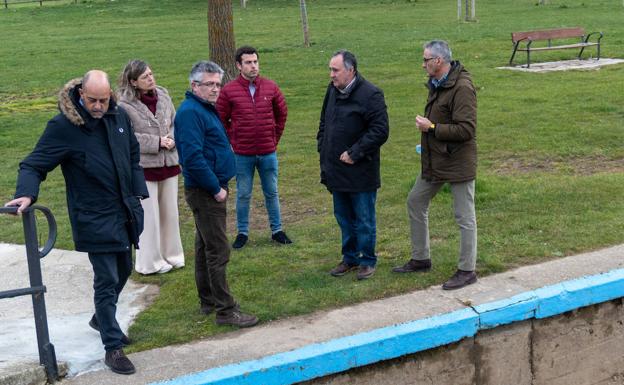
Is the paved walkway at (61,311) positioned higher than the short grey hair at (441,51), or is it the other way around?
the short grey hair at (441,51)

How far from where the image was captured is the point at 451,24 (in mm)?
26984

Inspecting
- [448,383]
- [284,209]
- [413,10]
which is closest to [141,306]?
[448,383]

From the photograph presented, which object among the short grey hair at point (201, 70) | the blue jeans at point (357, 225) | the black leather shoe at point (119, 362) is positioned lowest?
the black leather shoe at point (119, 362)

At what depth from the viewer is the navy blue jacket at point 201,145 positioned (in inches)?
211

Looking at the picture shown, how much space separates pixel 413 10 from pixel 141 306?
29.0 metres

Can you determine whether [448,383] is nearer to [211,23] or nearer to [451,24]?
[211,23]

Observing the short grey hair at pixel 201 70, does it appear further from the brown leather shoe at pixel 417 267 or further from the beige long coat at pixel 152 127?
the brown leather shoe at pixel 417 267

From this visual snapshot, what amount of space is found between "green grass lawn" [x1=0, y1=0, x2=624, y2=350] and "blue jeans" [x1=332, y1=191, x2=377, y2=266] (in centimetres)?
25

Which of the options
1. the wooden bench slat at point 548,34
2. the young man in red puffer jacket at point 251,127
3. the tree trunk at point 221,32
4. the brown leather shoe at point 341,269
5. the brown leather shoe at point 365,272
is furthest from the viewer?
the wooden bench slat at point 548,34

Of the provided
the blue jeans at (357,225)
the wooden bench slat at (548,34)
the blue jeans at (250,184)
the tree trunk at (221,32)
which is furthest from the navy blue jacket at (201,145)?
the wooden bench slat at (548,34)

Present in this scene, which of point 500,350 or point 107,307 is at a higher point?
point 107,307

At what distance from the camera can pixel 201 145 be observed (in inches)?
213

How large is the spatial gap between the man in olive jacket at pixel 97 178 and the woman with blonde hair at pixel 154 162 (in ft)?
4.59

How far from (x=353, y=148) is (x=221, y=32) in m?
7.12
